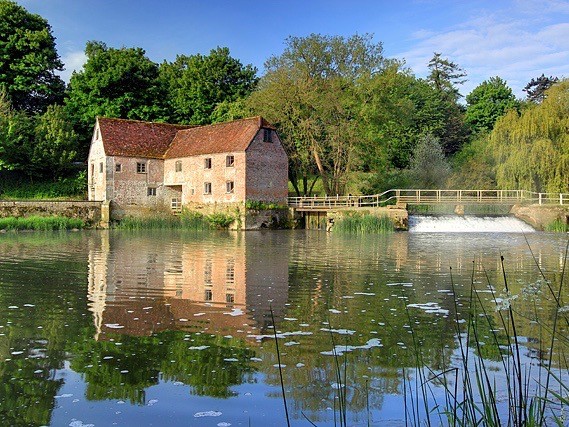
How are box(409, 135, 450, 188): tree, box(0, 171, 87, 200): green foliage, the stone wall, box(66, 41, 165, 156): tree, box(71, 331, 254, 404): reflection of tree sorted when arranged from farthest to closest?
box(66, 41, 165, 156): tree
box(409, 135, 450, 188): tree
box(0, 171, 87, 200): green foliage
the stone wall
box(71, 331, 254, 404): reflection of tree

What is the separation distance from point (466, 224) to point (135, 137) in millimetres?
26370

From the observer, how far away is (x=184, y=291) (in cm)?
1300

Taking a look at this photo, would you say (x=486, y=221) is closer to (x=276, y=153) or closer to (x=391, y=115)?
(x=391, y=115)

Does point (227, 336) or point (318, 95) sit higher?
point (318, 95)

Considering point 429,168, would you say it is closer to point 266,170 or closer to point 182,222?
point 266,170

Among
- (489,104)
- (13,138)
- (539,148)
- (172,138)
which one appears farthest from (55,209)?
(489,104)

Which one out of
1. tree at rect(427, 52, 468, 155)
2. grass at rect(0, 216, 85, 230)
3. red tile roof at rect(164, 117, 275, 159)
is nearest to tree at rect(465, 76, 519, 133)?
tree at rect(427, 52, 468, 155)

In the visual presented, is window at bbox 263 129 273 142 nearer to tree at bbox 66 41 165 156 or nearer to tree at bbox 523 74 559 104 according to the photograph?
tree at bbox 66 41 165 156

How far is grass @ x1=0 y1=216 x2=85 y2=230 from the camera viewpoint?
3766 cm

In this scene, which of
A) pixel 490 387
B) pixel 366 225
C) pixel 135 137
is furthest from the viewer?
pixel 135 137

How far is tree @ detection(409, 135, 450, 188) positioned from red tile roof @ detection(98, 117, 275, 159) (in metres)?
15.3

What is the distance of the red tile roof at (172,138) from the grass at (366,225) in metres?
10.2

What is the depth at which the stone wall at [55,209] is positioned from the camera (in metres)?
41.1

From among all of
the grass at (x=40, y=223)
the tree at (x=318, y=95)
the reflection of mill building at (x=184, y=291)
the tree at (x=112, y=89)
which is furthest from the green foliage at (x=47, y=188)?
the reflection of mill building at (x=184, y=291)
